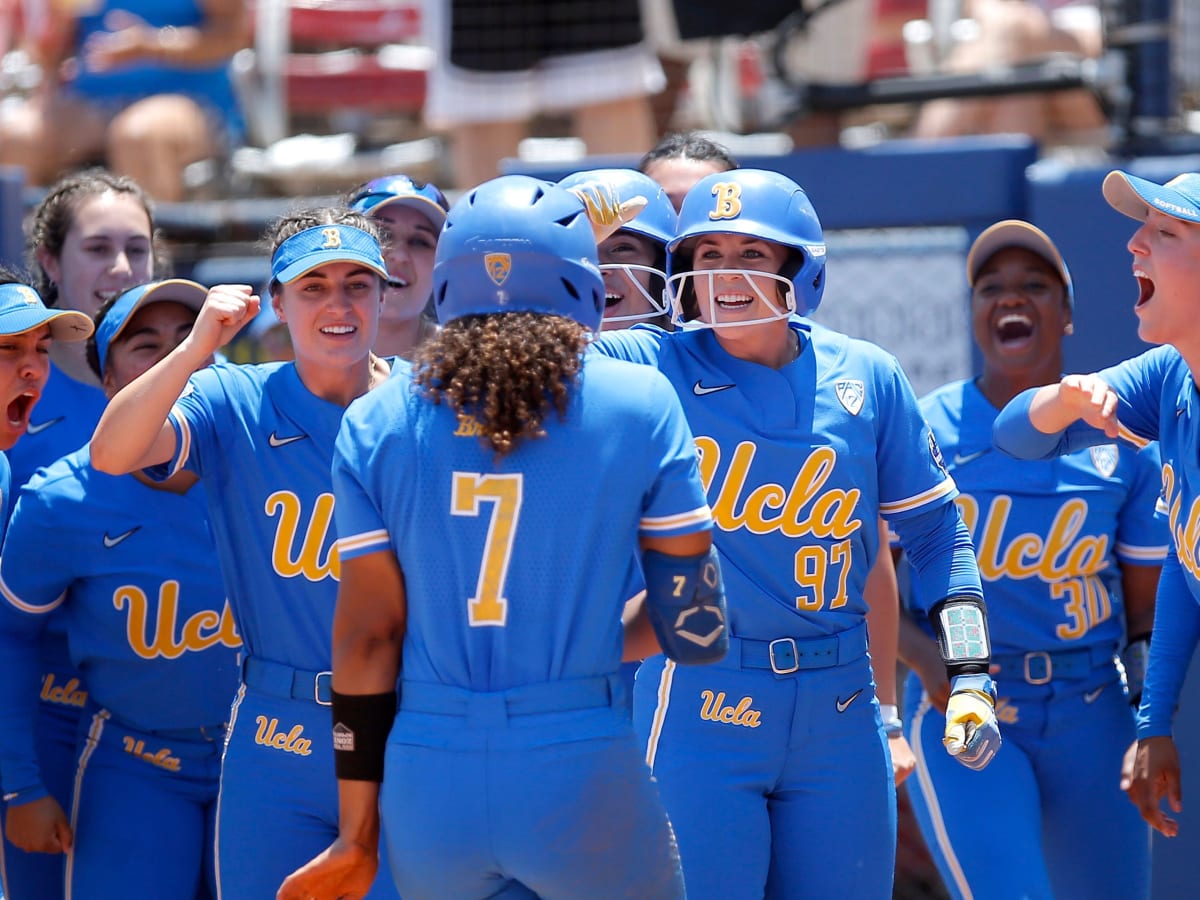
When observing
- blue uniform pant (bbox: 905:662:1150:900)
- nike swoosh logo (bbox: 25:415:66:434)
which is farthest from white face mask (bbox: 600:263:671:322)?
nike swoosh logo (bbox: 25:415:66:434)

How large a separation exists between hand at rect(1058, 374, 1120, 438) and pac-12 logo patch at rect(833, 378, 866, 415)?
0.44 metres

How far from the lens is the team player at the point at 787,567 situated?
3.44 metres

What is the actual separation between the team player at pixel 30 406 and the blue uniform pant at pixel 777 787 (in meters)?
1.69

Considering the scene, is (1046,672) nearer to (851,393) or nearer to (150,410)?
(851,393)

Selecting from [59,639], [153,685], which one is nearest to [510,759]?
[153,685]

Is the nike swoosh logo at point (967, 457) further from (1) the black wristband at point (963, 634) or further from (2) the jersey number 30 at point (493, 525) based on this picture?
(2) the jersey number 30 at point (493, 525)

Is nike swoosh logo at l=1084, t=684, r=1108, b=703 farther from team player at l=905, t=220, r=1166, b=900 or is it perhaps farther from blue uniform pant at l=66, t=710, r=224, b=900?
blue uniform pant at l=66, t=710, r=224, b=900

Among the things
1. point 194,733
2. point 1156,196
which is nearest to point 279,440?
point 194,733

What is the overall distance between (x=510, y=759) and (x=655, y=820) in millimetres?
309

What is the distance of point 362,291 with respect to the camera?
3652 millimetres

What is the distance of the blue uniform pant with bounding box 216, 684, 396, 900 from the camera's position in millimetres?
3457

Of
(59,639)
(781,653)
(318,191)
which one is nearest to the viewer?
(781,653)

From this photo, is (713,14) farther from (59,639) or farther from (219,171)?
(59,639)

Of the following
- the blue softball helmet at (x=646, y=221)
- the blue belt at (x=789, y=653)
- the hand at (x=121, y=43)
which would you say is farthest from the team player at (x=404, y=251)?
the hand at (x=121, y=43)
